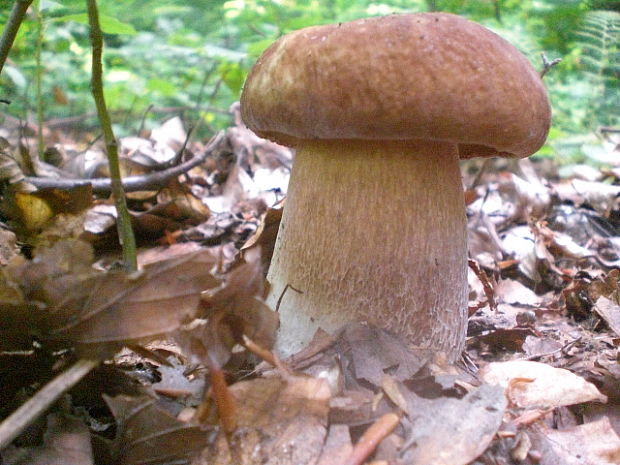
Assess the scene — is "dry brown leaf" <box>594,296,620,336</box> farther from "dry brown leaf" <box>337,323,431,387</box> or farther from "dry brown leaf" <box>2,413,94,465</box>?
"dry brown leaf" <box>2,413,94,465</box>

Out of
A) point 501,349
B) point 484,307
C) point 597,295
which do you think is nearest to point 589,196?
point 597,295

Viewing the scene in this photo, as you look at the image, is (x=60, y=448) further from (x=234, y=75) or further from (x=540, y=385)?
(x=234, y=75)

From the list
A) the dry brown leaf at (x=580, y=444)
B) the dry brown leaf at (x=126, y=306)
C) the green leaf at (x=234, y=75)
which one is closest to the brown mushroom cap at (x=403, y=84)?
the dry brown leaf at (x=126, y=306)

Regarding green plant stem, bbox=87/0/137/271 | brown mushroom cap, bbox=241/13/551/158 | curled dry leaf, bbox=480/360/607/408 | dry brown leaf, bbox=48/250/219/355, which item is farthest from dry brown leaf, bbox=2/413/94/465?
curled dry leaf, bbox=480/360/607/408

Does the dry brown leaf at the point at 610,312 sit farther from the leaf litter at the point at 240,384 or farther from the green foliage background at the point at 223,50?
the green foliage background at the point at 223,50

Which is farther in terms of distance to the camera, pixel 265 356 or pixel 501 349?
pixel 501 349

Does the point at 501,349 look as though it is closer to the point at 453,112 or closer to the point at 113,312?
the point at 453,112
